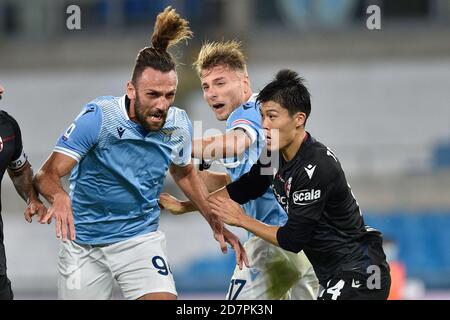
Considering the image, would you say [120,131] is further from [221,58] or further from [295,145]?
[221,58]

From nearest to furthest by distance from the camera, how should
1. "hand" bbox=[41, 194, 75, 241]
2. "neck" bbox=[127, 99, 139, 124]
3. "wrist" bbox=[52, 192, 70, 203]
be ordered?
"hand" bbox=[41, 194, 75, 241], "wrist" bbox=[52, 192, 70, 203], "neck" bbox=[127, 99, 139, 124]

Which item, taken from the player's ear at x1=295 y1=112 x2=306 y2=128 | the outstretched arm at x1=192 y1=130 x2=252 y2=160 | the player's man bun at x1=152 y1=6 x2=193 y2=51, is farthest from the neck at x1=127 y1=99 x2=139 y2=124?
the player's ear at x1=295 y1=112 x2=306 y2=128

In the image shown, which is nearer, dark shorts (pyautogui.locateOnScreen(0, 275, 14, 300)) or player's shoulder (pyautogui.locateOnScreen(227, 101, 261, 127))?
dark shorts (pyautogui.locateOnScreen(0, 275, 14, 300))

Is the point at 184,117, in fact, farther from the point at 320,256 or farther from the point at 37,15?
the point at 37,15

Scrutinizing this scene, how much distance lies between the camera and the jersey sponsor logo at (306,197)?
6.32 metres

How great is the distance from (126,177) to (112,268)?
2.22ft

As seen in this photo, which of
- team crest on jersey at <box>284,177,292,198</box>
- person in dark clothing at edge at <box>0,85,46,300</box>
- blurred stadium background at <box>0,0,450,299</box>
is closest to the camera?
team crest on jersey at <box>284,177,292,198</box>

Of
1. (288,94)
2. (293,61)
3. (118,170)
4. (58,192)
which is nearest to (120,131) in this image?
(118,170)

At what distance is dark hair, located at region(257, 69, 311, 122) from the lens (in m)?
6.51

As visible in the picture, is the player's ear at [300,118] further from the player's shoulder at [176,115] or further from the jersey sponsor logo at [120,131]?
the jersey sponsor logo at [120,131]

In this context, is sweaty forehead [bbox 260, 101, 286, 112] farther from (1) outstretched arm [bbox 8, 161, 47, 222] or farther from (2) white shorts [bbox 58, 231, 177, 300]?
(1) outstretched arm [bbox 8, 161, 47, 222]

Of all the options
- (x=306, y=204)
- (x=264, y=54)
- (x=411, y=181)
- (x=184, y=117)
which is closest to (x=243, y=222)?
(x=306, y=204)

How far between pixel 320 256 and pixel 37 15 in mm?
17214

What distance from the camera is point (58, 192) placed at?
634 centimetres
